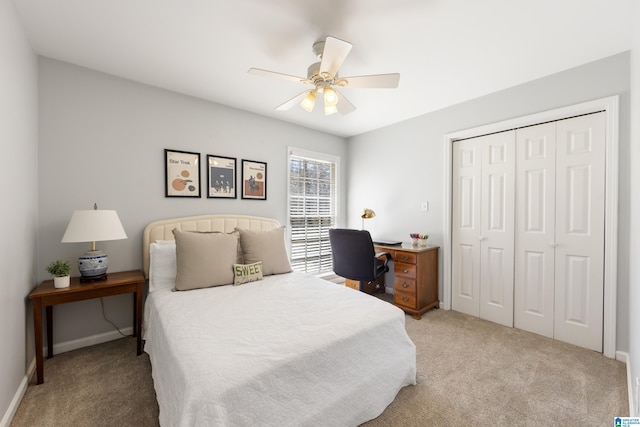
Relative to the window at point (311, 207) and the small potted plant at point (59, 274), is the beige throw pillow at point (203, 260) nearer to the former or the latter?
the small potted plant at point (59, 274)

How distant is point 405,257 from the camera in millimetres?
3082

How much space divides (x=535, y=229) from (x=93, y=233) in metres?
3.92

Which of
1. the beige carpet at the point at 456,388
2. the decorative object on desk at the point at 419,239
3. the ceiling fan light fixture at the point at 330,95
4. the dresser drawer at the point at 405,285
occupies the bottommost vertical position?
the beige carpet at the point at 456,388

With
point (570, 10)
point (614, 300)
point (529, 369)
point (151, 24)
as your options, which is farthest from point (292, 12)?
point (614, 300)

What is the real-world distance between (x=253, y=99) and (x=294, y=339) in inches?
101

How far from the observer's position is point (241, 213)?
10.8 feet

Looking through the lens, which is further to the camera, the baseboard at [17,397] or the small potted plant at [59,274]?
the small potted plant at [59,274]

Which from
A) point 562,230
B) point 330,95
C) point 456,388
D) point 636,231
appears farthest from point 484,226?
point 330,95

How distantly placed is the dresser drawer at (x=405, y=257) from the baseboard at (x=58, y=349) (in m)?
2.91

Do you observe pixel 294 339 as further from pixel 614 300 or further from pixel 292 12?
pixel 614 300

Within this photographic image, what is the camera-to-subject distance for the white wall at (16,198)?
1493 millimetres


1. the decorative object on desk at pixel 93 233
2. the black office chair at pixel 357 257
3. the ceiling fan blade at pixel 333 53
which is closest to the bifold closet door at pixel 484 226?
the black office chair at pixel 357 257

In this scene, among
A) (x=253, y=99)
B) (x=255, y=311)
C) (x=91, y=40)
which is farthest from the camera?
(x=253, y=99)

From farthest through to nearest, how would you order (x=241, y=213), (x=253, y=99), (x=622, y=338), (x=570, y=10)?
(x=241, y=213) < (x=253, y=99) < (x=622, y=338) < (x=570, y=10)
